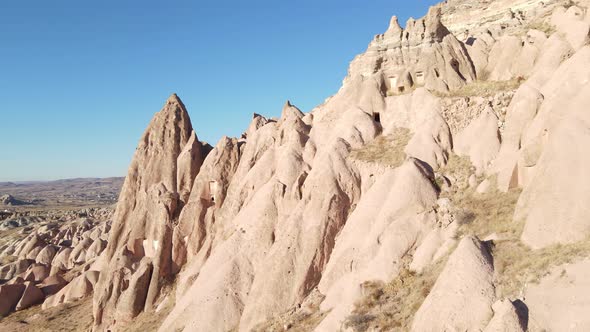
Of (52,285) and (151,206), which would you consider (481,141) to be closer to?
(151,206)

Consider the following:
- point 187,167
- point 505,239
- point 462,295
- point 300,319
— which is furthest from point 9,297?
point 505,239

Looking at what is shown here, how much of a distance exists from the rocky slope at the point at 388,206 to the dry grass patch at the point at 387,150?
120 mm

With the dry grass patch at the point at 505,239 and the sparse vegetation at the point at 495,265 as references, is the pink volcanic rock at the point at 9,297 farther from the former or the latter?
the dry grass patch at the point at 505,239

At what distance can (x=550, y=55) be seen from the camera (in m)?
21.1

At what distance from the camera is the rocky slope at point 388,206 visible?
13.0 metres

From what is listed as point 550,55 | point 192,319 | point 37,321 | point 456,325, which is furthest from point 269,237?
point 37,321

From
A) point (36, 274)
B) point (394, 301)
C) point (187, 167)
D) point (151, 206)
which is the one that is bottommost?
point (36, 274)

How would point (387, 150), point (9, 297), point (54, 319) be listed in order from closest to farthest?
point (387, 150) < point (54, 319) < point (9, 297)

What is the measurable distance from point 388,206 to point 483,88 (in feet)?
32.1

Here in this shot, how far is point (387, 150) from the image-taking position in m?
23.4

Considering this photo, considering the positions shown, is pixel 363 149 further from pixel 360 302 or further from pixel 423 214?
pixel 360 302

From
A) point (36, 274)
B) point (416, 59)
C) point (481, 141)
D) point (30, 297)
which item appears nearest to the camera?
point (481, 141)

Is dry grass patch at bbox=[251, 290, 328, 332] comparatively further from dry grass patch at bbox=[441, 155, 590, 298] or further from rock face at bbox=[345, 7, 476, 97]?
rock face at bbox=[345, 7, 476, 97]

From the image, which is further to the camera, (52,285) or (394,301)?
(52,285)
